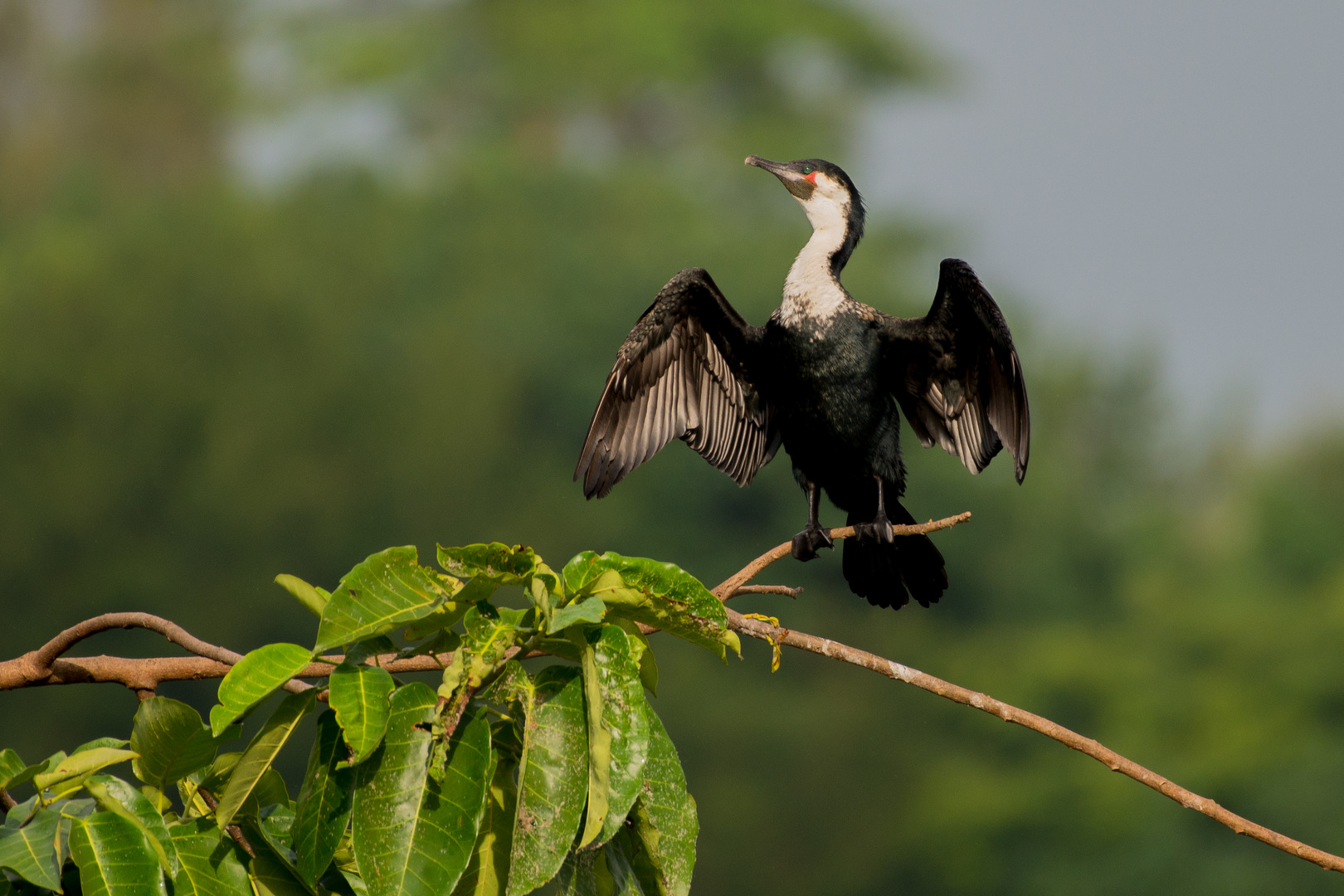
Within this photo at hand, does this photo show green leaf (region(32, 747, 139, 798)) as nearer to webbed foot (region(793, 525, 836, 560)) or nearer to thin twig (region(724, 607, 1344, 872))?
thin twig (region(724, 607, 1344, 872))

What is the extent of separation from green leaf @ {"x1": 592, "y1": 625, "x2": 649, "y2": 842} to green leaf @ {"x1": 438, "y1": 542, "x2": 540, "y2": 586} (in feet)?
0.45

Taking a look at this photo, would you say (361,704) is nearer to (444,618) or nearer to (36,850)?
(444,618)

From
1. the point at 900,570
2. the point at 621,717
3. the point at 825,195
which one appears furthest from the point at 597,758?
the point at 825,195

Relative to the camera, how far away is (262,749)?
2.12m

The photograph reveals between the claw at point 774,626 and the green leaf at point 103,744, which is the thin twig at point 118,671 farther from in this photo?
the claw at point 774,626

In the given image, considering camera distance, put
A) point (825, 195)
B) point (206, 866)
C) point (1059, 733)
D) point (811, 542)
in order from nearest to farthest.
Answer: point (206, 866)
point (1059, 733)
point (811, 542)
point (825, 195)

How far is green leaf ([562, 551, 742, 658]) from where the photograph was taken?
2.09 m

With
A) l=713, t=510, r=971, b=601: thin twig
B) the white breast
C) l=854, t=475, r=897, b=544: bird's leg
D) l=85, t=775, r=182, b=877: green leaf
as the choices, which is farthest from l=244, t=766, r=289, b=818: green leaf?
the white breast

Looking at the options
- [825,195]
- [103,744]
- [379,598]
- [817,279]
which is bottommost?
[103,744]

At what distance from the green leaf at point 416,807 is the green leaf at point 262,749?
159mm

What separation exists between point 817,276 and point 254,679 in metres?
3.49

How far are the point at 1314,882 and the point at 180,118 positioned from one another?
3711 cm

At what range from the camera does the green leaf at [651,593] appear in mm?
2086

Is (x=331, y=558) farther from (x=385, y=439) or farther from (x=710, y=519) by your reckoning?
(x=710, y=519)
